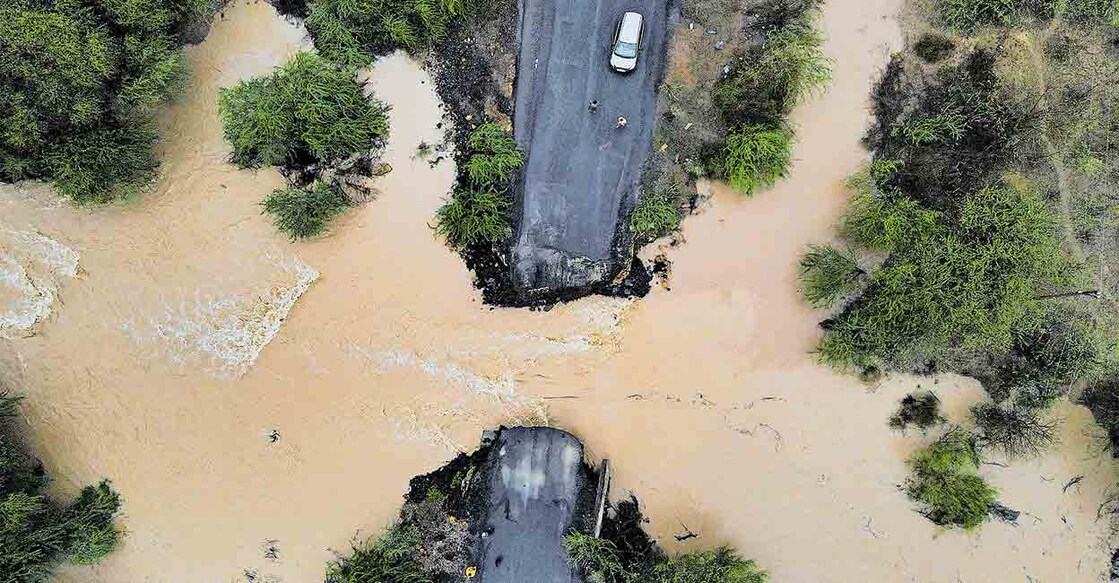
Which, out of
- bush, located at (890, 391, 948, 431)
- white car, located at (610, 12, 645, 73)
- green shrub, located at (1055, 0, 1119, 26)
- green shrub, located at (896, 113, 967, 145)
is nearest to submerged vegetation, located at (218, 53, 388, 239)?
white car, located at (610, 12, 645, 73)

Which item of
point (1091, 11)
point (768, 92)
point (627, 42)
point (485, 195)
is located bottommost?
point (485, 195)

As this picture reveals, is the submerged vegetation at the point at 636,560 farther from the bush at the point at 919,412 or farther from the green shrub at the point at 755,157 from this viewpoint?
the green shrub at the point at 755,157

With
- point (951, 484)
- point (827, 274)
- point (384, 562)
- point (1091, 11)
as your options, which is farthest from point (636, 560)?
point (1091, 11)

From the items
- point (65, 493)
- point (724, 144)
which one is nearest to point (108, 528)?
point (65, 493)

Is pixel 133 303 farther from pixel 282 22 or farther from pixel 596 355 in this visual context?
pixel 596 355

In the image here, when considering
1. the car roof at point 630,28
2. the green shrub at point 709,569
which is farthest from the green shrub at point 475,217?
the green shrub at point 709,569

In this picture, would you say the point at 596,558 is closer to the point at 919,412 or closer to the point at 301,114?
the point at 919,412
